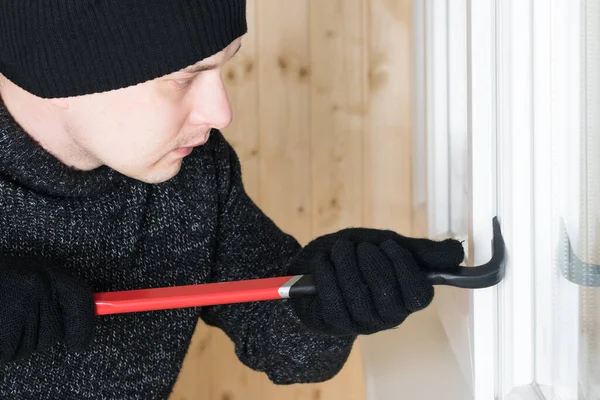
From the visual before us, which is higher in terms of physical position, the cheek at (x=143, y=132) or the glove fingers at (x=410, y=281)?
the cheek at (x=143, y=132)

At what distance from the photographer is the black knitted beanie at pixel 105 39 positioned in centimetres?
82

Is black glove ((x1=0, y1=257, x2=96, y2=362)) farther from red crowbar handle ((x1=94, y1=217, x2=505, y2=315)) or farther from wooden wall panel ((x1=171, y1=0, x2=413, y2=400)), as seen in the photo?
wooden wall panel ((x1=171, y1=0, x2=413, y2=400))

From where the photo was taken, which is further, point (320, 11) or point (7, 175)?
point (320, 11)

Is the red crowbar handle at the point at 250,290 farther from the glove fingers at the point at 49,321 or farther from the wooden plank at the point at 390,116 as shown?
the wooden plank at the point at 390,116

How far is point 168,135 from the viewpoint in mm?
908

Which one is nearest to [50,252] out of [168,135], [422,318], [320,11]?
[168,135]

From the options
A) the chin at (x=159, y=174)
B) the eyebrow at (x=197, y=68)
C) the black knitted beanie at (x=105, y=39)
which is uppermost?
the black knitted beanie at (x=105, y=39)

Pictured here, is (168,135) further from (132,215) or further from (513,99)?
(513,99)

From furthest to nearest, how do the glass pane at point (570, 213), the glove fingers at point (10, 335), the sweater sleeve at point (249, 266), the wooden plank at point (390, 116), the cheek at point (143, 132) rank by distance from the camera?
the wooden plank at point (390, 116)
the sweater sleeve at point (249, 266)
the cheek at point (143, 132)
the glove fingers at point (10, 335)
the glass pane at point (570, 213)

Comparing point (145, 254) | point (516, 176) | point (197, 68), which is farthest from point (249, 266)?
point (516, 176)

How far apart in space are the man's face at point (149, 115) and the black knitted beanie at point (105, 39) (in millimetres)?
22

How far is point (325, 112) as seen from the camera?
5.55ft

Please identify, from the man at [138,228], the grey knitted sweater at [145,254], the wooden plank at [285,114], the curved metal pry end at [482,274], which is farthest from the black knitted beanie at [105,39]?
the wooden plank at [285,114]

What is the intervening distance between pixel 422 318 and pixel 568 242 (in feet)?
2.36
